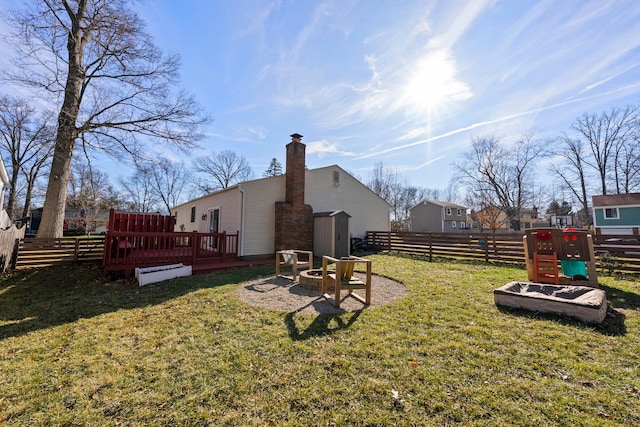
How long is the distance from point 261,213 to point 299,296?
630 cm

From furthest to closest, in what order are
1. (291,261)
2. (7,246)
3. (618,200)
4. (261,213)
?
1. (618,200)
2. (261,213)
3. (291,261)
4. (7,246)

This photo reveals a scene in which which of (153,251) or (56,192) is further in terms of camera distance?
(56,192)

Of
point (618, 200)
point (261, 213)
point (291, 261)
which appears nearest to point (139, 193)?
point (261, 213)

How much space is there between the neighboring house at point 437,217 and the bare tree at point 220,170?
26640mm

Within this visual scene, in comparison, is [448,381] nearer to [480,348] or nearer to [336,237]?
[480,348]

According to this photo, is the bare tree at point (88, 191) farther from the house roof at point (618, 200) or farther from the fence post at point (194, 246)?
the house roof at point (618, 200)

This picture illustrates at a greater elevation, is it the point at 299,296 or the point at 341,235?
the point at 341,235

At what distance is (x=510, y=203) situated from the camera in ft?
87.4

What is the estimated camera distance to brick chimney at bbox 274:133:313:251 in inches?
438

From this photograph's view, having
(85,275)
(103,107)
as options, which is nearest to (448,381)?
(85,275)

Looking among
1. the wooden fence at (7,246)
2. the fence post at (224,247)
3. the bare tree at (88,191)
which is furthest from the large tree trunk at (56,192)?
the bare tree at (88,191)

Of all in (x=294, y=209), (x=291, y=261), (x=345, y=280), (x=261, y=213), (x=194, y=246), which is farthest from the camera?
(x=294, y=209)

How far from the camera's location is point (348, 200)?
1492 cm

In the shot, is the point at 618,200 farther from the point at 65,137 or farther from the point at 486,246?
the point at 65,137
